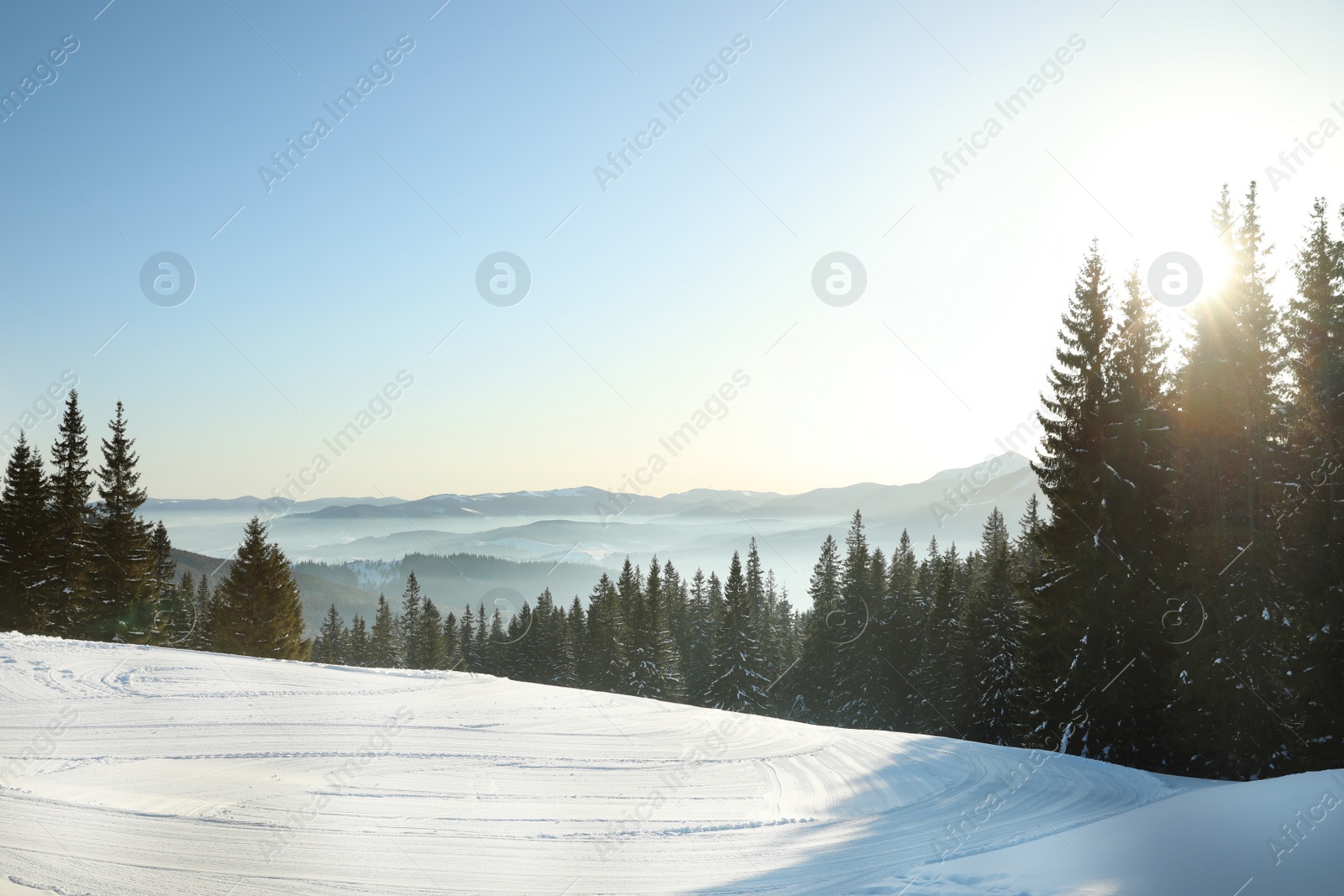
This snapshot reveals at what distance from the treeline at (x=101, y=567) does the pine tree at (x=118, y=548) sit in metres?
0.04

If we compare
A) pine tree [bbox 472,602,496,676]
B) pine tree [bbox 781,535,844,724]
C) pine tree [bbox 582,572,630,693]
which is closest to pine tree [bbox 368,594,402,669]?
pine tree [bbox 472,602,496,676]

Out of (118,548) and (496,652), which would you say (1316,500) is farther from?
(496,652)

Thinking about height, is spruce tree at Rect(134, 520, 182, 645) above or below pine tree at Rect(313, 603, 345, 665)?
above

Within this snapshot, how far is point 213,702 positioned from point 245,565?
88.0 feet

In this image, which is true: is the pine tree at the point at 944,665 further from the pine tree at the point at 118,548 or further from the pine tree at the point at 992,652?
the pine tree at the point at 118,548

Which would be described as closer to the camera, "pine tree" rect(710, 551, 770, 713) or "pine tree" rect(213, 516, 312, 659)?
"pine tree" rect(213, 516, 312, 659)

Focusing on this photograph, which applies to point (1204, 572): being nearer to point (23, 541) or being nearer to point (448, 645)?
point (23, 541)

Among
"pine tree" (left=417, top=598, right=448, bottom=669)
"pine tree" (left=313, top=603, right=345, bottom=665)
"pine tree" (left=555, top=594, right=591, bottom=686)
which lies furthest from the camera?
"pine tree" (left=313, top=603, right=345, bottom=665)

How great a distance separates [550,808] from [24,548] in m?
35.0

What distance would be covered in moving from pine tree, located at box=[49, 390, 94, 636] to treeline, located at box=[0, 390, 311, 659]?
4 cm

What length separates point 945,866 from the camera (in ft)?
17.8

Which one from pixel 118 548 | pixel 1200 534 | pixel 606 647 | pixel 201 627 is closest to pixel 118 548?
pixel 118 548

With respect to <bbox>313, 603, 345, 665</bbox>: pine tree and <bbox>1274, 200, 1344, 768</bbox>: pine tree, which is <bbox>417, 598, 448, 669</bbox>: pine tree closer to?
<bbox>313, 603, 345, 665</bbox>: pine tree

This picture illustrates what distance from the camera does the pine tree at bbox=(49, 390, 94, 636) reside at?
96.4 feet
